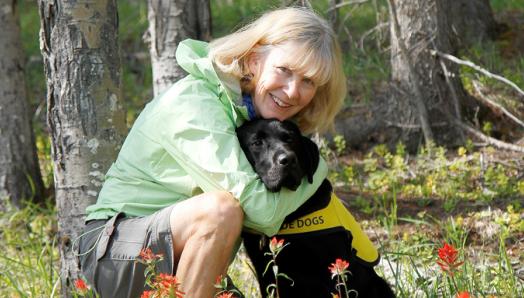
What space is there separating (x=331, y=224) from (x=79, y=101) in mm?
1332

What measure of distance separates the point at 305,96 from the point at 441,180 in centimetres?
234

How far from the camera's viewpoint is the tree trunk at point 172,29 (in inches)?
198

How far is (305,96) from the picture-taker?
3633 mm

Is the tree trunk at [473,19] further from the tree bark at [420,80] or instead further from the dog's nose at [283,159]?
the dog's nose at [283,159]

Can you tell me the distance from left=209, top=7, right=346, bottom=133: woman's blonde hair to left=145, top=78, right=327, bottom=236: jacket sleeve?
0.79 ft

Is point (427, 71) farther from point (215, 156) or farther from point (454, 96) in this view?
point (215, 156)

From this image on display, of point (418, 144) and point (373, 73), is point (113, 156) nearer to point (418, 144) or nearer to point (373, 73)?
point (418, 144)

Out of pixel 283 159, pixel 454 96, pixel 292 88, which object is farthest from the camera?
pixel 454 96

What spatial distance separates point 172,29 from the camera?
5035 millimetres

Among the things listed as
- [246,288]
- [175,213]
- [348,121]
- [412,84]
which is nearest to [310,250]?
[175,213]

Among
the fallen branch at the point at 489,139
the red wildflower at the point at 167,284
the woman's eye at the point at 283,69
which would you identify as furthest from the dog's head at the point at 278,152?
the fallen branch at the point at 489,139

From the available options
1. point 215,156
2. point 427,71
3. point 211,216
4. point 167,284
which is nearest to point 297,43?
point 215,156

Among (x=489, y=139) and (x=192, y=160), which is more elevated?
(x=192, y=160)

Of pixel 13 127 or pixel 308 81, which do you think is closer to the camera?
pixel 308 81
